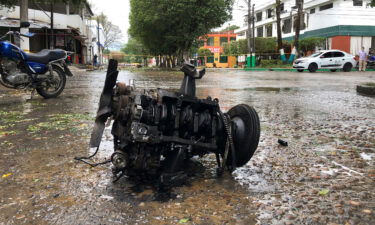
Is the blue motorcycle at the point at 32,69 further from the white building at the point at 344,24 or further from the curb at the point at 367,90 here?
the white building at the point at 344,24

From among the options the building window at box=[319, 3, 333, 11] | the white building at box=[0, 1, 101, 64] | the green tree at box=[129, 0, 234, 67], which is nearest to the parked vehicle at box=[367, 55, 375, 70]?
the green tree at box=[129, 0, 234, 67]

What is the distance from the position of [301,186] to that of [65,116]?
399cm

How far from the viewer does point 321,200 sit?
225cm

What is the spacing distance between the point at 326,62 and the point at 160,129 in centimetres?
2437

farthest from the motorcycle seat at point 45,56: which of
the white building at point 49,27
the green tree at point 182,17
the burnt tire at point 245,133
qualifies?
the white building at point 49,27

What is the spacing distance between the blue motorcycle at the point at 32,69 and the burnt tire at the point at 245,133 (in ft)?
18.6

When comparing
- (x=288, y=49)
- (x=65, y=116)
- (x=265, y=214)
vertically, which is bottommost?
(x=265, y=214)

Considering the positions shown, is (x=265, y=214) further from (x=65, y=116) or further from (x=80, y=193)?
(x=65, y=116)

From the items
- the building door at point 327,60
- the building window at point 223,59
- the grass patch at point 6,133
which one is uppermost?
the building window at point 223,59

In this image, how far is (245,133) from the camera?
8.49ft

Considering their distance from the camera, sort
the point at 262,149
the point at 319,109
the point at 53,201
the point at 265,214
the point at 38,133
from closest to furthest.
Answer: the point at 265,214
the point at 53,201
the point at 262,149
the point at 38,133
the point at 319,109

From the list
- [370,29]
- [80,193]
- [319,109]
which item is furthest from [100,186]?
[370,29]

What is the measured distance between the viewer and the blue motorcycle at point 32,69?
688 centimetres

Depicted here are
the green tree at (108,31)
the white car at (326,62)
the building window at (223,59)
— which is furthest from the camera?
the green tree at (108,31)
